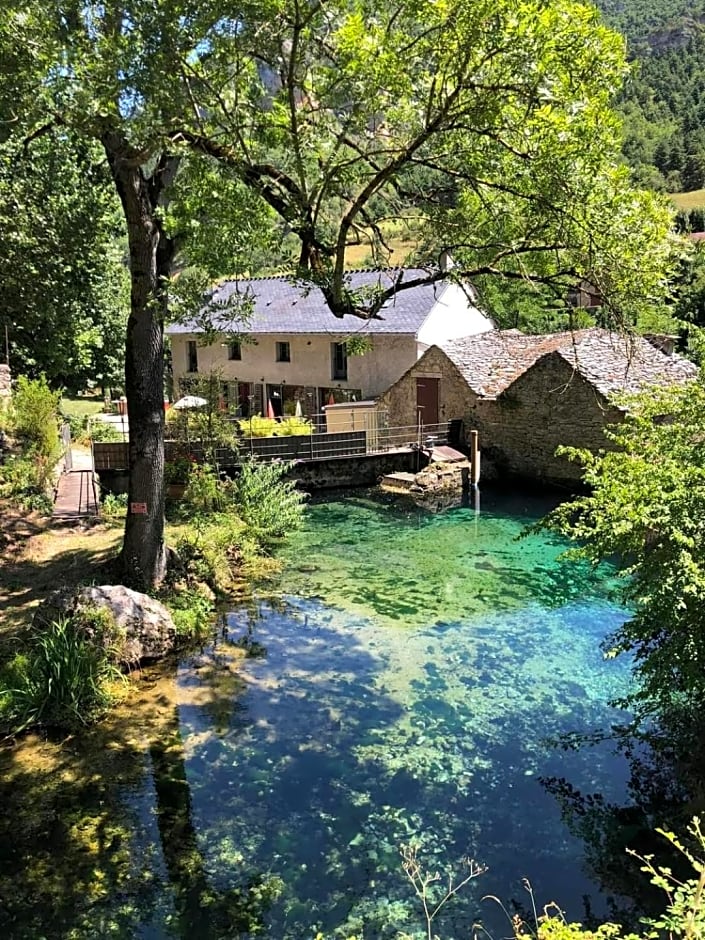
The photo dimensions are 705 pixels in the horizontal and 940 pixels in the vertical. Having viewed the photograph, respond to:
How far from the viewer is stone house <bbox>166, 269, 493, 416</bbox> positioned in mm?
28562

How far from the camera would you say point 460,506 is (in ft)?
69.3

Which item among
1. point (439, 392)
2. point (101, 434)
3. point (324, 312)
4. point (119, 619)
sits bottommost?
point (119, 619)

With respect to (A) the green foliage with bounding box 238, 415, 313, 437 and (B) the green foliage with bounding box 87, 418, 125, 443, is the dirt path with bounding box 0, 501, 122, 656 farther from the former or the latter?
(A) the green foliage with bounding box 238, 415, 313, 437

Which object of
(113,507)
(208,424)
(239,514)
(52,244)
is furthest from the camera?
(208,424)

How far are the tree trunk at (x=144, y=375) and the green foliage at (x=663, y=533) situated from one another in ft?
20.9

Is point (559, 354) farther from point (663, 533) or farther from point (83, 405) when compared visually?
point (83, 405)

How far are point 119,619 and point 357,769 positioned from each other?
4.13 metres

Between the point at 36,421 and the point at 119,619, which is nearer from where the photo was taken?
the point at 119,619

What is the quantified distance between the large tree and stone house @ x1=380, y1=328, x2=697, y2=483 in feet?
35.3

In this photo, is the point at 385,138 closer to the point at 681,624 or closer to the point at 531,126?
the point at 531,126

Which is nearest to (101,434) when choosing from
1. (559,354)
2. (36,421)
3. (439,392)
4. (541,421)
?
(36,421)

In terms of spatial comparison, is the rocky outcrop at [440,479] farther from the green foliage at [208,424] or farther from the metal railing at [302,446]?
the green foliage at [208,424]

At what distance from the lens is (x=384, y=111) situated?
23.7 feet

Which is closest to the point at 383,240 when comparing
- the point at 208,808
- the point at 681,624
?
the point at 681,624
